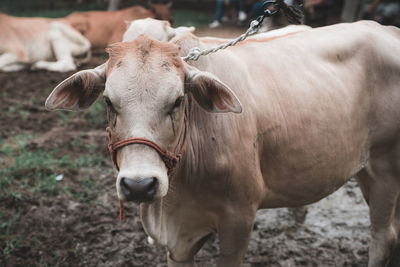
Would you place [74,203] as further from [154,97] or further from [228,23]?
[228,23]

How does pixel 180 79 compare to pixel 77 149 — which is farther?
pixel 77 149

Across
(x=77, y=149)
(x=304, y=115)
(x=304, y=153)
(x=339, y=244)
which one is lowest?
(x=77, y=149)

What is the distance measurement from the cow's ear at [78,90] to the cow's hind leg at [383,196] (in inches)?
69.0

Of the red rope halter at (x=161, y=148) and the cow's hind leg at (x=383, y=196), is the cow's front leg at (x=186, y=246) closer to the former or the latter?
the red rope halter at (x=161, y=148)

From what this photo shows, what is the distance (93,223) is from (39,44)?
5884mm

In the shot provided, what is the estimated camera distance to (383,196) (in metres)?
2.70

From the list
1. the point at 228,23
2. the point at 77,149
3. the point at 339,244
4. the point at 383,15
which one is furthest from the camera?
the point at 228,23

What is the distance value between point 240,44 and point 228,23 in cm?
1090

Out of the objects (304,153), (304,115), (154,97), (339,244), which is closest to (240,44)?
(304,115)

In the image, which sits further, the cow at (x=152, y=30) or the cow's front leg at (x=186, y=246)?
the cow at (x=152, y=30)

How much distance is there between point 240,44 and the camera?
8.18ft

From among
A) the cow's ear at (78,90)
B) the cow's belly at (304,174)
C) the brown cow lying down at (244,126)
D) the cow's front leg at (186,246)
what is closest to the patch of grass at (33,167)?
the cow's front leg at (186,246)

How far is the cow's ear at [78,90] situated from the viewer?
192 centimetres

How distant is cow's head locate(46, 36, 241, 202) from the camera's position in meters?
1.64
